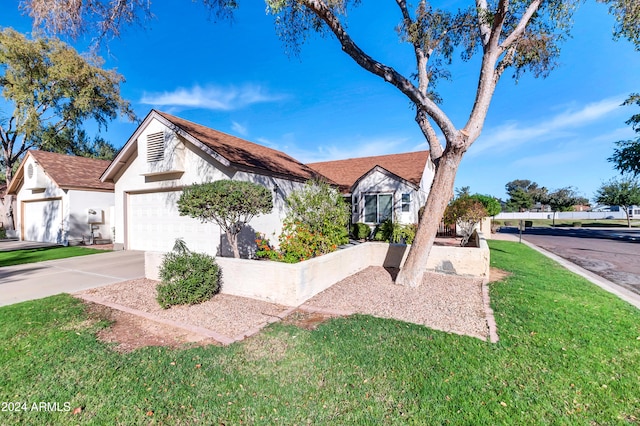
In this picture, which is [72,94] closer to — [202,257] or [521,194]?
[202,257]

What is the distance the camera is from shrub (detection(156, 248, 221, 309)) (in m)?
5.41

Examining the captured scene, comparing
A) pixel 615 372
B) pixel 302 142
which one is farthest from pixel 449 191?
pixel 302 142

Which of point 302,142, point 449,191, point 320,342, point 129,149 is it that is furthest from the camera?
point 302,142

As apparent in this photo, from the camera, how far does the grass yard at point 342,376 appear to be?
103 inches

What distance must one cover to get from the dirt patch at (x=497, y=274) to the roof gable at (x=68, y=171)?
19.3m

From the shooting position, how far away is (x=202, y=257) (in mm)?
6082

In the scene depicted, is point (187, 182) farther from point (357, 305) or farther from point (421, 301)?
point (421, 301)

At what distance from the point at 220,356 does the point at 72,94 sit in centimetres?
2604

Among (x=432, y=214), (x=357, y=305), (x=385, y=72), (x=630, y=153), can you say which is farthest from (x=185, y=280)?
(x=630, y=153)

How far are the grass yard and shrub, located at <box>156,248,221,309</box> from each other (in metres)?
1.20

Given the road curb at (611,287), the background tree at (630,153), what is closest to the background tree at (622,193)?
the background tree at (630,153)

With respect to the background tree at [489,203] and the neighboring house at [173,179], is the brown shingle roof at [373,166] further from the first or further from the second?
the neighboring house at [173,179]

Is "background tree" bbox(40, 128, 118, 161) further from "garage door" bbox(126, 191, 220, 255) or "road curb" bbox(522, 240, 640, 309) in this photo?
"road curb" bbox(522, 240, 640, 309)

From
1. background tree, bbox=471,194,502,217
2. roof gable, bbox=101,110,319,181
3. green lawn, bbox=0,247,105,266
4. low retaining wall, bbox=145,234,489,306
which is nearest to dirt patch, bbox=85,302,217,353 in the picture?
low retaining wall, bbox=145,234,489,306
